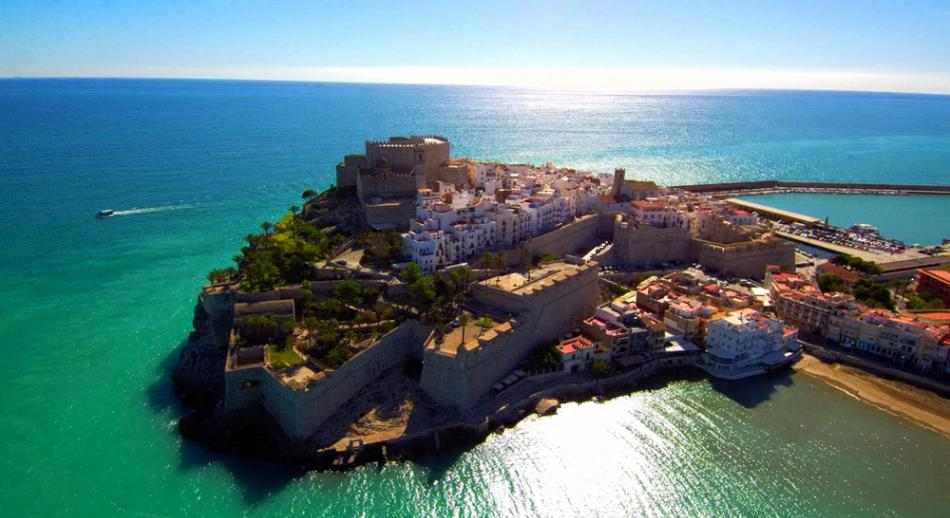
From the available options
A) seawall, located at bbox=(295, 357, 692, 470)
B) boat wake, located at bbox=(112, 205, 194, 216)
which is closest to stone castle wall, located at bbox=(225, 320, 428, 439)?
seawall, located at bbox=(295, 357, 692, 470)

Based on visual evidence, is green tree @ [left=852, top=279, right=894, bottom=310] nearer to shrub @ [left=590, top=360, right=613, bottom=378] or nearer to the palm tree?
shrub @ [left=590, top=360, right=613, bottom=378]

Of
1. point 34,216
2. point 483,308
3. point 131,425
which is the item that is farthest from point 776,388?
point 34,216

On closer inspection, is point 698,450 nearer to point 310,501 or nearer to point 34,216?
point 310,501

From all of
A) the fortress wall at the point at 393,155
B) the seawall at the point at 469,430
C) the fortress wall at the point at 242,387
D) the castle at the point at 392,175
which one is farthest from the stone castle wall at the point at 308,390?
the fortress wall at the point at 393,155

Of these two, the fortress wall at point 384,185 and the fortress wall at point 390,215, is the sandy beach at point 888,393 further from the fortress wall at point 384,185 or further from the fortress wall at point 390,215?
the fortress wall at point 384,185

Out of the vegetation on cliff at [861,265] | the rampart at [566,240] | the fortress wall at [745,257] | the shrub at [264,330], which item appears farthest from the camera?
the vegetation on cliff at [861,265]

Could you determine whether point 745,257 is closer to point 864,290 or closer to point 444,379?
point 864,290
